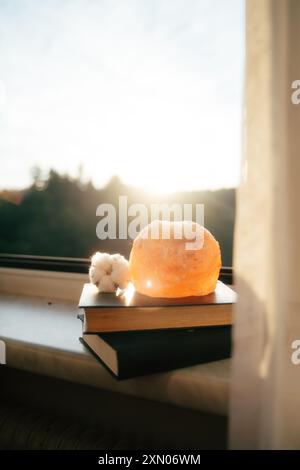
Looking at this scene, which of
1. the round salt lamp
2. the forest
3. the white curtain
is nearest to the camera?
the white curtain

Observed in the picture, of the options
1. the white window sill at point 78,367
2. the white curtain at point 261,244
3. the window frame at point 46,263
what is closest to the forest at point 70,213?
the window frame at point 46,263

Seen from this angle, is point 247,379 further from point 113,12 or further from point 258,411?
point 113,12

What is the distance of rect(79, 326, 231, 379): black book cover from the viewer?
1.45 ft

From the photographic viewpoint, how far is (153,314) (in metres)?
0.48

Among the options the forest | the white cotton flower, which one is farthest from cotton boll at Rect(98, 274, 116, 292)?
the forest

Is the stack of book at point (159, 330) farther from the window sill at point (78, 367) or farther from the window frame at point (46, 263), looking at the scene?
the window frame at point (46, 263)

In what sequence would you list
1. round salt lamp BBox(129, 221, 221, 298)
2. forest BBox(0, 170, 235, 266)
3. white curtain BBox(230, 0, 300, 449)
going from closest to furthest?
white curtain BBox(230, 0, 300, 449), round salt lamp BBox(129, 221, 221, 298), forest BBox(0, 170, 235, 266)

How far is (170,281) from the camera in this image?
493mm

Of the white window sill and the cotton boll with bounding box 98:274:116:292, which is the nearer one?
the white window sill

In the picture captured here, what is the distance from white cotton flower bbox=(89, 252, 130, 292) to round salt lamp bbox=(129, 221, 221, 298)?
0.13 feet

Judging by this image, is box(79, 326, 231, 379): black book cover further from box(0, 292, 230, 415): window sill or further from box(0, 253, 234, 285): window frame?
box(0, 253, 234, 285): window frame

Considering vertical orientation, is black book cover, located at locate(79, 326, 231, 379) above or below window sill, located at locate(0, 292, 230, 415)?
above

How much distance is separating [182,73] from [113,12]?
0.92ft

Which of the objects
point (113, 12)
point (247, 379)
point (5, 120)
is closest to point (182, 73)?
point (113, 12)
